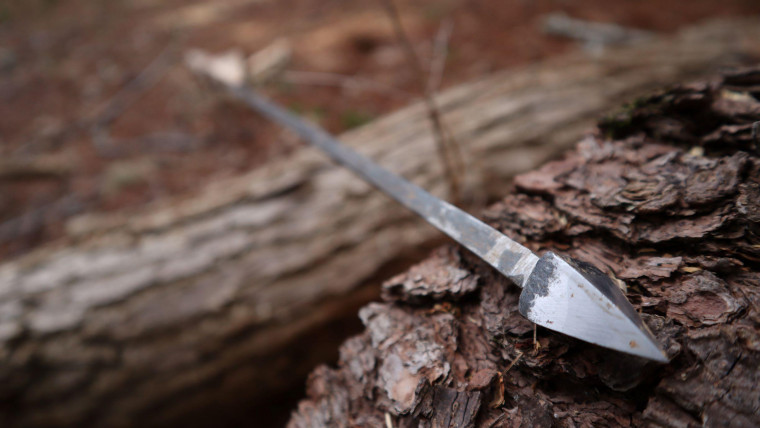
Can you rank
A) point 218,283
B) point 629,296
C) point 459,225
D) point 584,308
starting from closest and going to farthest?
point 584,308, point 629,296, point 459,225, point 218,283

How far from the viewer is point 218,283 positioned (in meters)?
1.64

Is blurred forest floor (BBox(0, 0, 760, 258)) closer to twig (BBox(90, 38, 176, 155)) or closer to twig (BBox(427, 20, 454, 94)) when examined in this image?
twig (BBox(90, 38, 176, 155))

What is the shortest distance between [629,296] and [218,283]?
1.50m

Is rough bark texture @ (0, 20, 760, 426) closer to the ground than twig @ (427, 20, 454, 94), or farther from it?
closer to the ground

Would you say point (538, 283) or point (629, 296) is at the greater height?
point (538, 283)

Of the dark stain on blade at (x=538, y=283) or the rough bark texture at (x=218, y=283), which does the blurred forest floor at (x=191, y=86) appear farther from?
the dark stain on blade at (x=538, y=283)

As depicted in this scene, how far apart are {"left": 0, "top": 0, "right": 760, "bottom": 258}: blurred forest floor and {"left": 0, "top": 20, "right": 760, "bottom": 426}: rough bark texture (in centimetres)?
128

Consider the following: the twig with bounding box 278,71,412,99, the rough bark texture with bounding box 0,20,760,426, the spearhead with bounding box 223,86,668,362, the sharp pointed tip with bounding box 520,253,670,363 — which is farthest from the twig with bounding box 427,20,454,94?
the sharp pointed tip with bounding box 520,253,670,363

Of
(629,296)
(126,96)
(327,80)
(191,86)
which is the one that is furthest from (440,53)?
(126,96)

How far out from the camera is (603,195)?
0.92 m

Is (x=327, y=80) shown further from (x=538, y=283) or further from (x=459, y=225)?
(x=538, y=283)

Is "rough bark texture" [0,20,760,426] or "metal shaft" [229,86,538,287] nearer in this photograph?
"metal shaft" [229,86,538,287]

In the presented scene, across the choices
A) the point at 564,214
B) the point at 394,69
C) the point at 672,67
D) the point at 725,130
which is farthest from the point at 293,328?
the point at 394,69

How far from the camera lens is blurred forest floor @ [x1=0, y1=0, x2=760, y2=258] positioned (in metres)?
3.09
